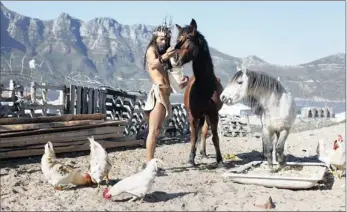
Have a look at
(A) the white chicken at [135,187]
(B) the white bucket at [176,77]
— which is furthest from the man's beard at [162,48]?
(A) the white chicken at [135,187]

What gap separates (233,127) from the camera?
16.3 metres

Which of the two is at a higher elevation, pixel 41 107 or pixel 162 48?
pixel 162 48

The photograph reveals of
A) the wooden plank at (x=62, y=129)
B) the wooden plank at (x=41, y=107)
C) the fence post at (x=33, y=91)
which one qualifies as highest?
the fence post at (x=33, y=91)

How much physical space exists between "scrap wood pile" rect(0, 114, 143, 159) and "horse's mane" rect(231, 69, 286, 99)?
12.1 ft

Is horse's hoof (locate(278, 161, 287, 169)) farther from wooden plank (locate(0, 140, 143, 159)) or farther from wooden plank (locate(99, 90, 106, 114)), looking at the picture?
wooden plank (locate(99, 90, 106, 114))

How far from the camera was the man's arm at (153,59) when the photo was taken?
683 centimetres

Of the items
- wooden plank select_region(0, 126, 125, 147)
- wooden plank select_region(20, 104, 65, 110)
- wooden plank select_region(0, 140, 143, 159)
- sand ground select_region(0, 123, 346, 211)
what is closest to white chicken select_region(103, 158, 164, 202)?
sand ground select_region(0, 123, 346, 211)

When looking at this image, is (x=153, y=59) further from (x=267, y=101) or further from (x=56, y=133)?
(x=56, y=133)

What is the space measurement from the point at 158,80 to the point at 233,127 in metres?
9.62

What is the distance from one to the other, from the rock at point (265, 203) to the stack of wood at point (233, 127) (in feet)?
35.0

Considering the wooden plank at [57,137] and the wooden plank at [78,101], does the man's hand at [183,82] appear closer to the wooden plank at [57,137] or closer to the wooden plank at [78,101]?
the wooden plank at [57,137]

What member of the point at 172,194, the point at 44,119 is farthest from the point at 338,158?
the point at 44,119

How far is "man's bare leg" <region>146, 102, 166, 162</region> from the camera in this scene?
22.4 feet

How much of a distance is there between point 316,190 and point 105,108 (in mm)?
7538
